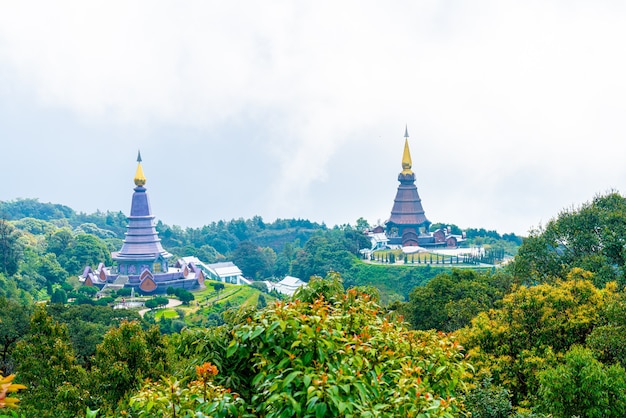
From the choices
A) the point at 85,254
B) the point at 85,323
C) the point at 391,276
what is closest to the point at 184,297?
the point at 391,276

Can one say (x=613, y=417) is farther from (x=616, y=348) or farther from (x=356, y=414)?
(x=356, y=414)

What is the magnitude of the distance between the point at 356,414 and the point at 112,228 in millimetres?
85897

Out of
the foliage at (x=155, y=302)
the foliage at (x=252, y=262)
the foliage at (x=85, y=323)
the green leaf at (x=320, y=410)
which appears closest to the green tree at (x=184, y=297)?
the foliage at (x=155, y=302)

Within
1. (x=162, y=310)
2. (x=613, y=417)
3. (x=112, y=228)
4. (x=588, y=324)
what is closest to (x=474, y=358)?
(x=588, y=324)

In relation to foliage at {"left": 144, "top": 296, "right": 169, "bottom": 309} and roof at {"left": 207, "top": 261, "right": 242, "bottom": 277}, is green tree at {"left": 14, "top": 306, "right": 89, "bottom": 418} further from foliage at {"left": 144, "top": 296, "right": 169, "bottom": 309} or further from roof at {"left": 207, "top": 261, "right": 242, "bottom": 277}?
roof at {"left": 207, "top": 261, "right": 242, "bottom": 277}

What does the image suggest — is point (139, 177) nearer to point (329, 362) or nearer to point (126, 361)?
point (126, 361)

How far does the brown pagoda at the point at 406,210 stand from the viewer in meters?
57.6

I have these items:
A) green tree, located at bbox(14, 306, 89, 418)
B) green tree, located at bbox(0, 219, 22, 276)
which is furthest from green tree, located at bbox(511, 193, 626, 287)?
green tree, located at bbox(0, 219, 22, 276)

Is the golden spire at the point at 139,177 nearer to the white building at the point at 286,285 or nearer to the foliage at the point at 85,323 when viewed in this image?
the white building at the point at 286,285

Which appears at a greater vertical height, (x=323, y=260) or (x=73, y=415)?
(x=323, y=260)

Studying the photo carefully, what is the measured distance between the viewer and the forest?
5941 mm

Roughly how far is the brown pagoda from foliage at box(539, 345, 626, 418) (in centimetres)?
4534

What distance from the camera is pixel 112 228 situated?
88.0m

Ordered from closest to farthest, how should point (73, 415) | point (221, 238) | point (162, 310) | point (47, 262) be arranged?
point (73, 415), point (162, 310), point (47, 262), point (221, 238)
